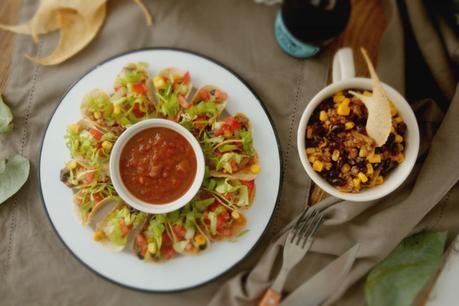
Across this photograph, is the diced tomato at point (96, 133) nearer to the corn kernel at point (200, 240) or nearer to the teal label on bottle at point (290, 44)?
the corn kernel at point (200, 240)

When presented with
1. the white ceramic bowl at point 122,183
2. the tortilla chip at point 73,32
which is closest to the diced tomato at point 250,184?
the white ceramic bowl at point 122,183

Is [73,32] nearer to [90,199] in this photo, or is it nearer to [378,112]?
[90,199]

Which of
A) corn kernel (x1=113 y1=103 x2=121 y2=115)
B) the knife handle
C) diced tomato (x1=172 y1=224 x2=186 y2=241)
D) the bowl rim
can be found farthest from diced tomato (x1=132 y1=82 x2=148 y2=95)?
the knife handle

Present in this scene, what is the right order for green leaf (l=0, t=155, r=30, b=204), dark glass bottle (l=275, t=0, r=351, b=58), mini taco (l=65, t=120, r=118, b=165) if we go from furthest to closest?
green leaf (l=0, t=155, r=30, b=204)
mini taco (l=65, t=120, r=118, b=165)
dark glass bottle (l=275, t=0, r=351, b=58)

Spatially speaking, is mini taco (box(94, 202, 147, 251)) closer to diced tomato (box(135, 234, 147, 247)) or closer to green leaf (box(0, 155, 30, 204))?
diced tomato (box(135, 234, 147, 247))

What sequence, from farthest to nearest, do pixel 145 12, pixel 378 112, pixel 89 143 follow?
pixel 145 12 < pixel 89 143 < pixel 378 112

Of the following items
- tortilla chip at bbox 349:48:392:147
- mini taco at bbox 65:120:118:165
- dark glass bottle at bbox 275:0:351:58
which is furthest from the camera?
mini taco at bbox 65:120:118:165

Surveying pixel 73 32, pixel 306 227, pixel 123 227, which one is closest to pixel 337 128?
pixel 306 227
